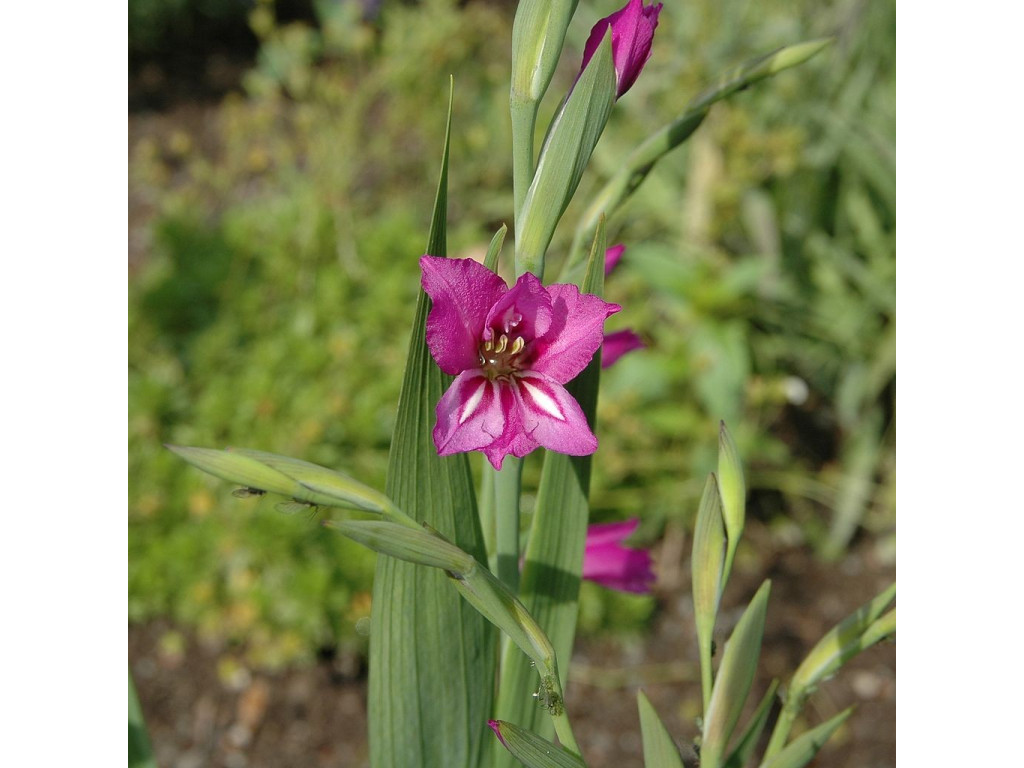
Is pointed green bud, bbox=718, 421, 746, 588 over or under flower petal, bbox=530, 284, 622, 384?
under

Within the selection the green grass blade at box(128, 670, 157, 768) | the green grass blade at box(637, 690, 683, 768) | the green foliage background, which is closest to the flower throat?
the green grass blade at box(637, 690, 683, 768)

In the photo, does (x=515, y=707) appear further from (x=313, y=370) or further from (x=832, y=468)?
(x=832, y=468)

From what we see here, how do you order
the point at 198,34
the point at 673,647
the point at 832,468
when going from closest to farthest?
the point at 673,647 → the point at 832,468 → the point at 198,34

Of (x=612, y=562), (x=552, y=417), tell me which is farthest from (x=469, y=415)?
(x=612, y=562)

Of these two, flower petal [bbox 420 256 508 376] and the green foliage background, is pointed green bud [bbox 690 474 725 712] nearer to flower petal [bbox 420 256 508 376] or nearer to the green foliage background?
flower petal [bbox 420 256 508 376]

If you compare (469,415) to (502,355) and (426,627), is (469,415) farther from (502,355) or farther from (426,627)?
(426,627)

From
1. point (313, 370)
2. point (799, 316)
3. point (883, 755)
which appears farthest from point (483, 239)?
point (883, 755)

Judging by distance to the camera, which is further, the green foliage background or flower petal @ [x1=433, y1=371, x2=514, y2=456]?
the green foliage background
